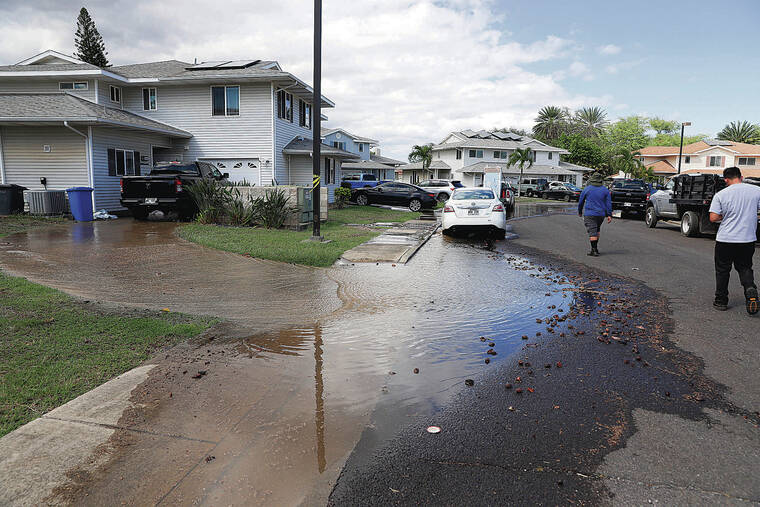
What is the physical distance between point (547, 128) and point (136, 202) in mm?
87149

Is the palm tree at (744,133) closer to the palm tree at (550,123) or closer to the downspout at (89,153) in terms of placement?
the palm tree at (550,123)

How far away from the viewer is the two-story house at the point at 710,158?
67188 millimetres

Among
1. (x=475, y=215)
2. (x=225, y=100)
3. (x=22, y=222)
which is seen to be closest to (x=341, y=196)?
(x=225, y=100)

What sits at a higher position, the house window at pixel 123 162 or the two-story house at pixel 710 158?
the two-story house at pixel 710 158

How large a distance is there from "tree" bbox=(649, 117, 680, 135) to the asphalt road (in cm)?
11011

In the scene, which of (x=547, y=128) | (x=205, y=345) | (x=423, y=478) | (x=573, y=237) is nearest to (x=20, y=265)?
(x=205, y=345)

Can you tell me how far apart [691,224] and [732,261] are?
36.8ft

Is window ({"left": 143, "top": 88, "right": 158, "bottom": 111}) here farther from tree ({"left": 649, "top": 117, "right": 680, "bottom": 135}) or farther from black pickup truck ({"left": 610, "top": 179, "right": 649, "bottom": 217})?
tree ({"left": 649, "top": 117, "right": 680, "bottom": 135})

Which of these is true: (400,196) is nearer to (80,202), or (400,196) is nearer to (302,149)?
(302,149)

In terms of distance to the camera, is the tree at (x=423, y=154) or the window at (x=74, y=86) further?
the tree at (x=423, y=154)

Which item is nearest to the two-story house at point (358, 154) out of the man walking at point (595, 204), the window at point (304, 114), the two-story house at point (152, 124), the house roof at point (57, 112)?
the window at point (304, 114)

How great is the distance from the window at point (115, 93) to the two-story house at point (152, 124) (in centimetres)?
4

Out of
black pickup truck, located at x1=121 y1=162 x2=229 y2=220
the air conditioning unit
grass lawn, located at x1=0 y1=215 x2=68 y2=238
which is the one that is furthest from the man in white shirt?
the air conditioning unit

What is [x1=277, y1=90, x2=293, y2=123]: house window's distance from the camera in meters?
24.4
